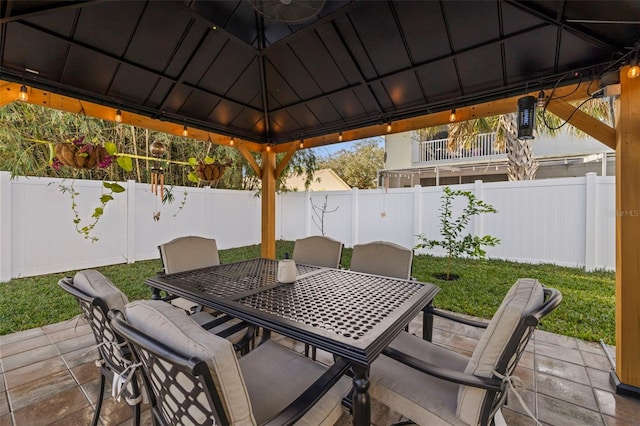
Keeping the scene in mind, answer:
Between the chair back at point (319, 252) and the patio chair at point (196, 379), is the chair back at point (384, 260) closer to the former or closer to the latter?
the chair back at point (319, 252)

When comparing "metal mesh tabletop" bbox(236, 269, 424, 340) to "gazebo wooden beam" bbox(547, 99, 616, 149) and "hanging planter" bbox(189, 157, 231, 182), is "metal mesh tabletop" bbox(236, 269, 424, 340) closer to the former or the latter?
"hanging planter" bbox(189, 157, 231, 182)

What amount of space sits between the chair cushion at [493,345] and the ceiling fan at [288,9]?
2.13 meters

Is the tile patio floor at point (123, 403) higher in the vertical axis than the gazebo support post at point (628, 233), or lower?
lower

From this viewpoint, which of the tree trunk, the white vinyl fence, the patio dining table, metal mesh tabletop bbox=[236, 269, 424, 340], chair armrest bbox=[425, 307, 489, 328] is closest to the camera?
the patio dining table

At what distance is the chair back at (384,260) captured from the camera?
8.68ft

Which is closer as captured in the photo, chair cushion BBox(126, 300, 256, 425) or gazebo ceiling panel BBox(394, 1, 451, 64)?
chair cushion BBox(126, 300, 256, 425)

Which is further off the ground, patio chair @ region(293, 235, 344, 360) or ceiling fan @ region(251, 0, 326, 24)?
ceiling fan @ region(251, 0, 326, 24)

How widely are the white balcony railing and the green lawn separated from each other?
15.5ft

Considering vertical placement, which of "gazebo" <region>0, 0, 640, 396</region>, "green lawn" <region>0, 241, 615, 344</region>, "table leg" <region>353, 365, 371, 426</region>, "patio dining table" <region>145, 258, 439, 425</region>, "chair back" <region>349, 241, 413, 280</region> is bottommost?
"green lawn" <region>0, 241, 615, 344</region>

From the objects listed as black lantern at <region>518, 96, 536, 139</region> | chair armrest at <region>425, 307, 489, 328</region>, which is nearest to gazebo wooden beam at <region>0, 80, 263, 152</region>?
chair armrest at <region>425, 307, 489, 328</region>

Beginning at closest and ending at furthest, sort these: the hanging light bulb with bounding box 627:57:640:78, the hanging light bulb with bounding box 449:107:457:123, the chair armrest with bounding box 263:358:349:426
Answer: the chair armrest with bounding box 263:358:349:426 < the hanging light bulb with bounding box 627:57:640:78 < the hanging light bulb with bounding box 449:107:457:123

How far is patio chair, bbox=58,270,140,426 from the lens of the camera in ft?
4.15

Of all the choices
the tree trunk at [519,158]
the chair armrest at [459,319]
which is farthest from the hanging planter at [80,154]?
the tree trunk at [519,158]

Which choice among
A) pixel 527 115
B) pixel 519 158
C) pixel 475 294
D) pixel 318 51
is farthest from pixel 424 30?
pixel 519 158
